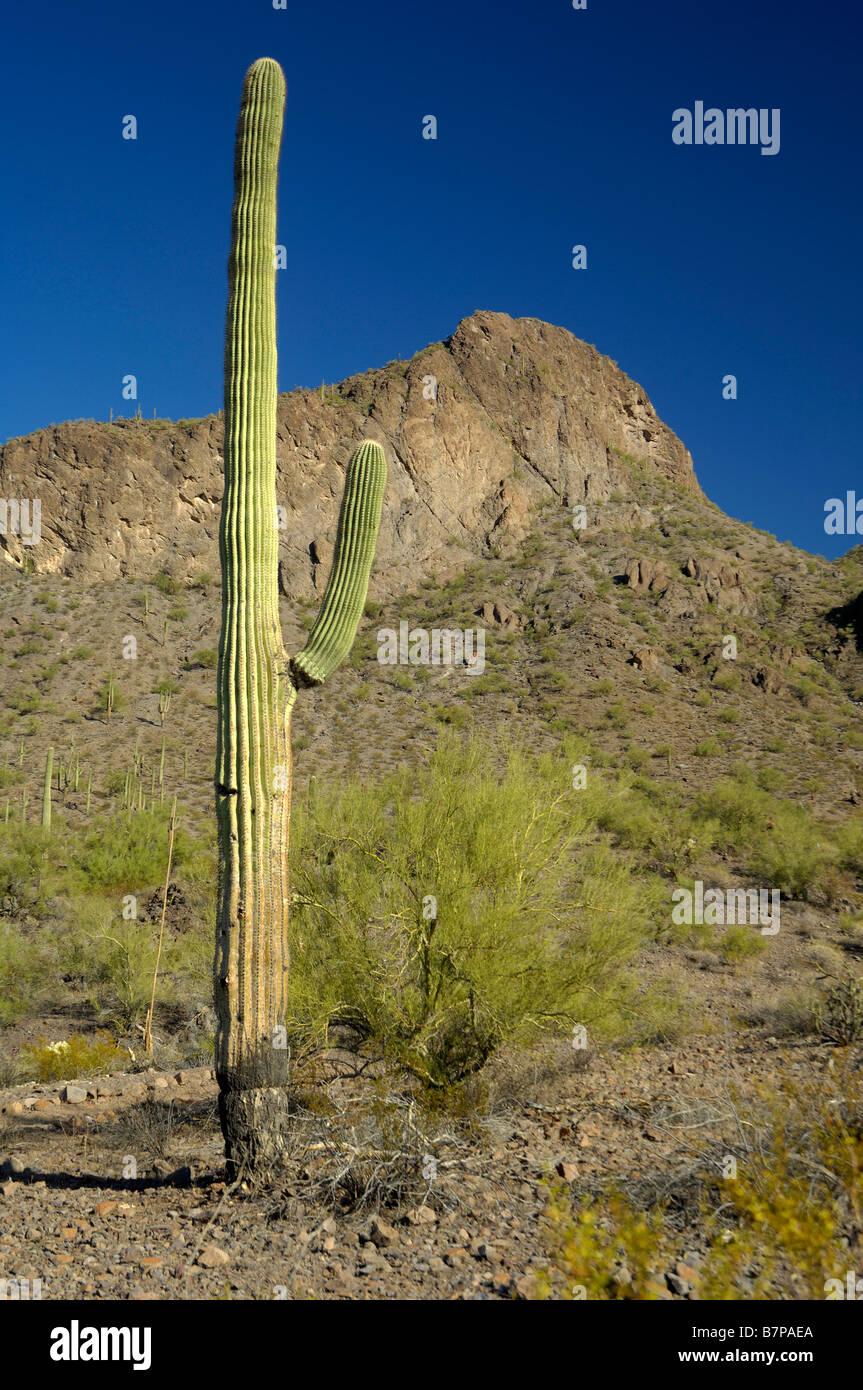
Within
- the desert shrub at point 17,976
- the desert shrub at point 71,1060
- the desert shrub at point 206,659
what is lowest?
the desert shrub at point 71,1060

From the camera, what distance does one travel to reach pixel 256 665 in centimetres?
562

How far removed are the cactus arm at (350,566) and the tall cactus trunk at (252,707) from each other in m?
0.42

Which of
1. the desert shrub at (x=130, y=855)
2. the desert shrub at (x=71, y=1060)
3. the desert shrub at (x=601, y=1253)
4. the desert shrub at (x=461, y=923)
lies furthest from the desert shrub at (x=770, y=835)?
the desert shrub at (x=601, y=1253)

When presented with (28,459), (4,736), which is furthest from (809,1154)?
(28,459)

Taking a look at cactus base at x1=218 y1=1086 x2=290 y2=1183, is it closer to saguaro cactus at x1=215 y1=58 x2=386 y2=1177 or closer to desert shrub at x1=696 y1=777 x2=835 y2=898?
saguaro cactus at x1=215 y1=58 x2=386 y2=1177

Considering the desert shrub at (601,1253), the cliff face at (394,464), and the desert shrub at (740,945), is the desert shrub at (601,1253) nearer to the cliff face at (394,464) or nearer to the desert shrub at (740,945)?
the desert shrub at (740,945)

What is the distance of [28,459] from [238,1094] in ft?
147

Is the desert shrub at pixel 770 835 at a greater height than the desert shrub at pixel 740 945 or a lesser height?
greater


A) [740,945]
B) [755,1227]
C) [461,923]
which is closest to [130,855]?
[740,945]

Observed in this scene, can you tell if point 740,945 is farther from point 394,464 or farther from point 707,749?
point 394,464

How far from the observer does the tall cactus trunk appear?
5191mm

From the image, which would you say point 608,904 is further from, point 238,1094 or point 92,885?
point 92,885

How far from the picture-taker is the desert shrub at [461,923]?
21.7ft

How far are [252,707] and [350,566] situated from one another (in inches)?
66.1
